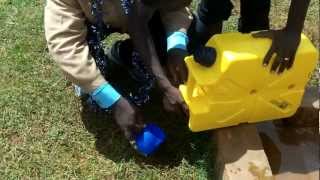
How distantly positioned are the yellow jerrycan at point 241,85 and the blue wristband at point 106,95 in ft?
0.94

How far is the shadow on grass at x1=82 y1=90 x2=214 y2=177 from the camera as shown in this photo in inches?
103

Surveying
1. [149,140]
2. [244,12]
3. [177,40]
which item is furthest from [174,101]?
[244,12]

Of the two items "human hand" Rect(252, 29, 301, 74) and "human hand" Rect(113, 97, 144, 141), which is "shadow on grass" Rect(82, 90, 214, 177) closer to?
"human hand" Rect(113, 97, 144, 141)

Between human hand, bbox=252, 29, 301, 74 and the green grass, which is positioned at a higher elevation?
human hand, bbox=252, 29, 301, 74

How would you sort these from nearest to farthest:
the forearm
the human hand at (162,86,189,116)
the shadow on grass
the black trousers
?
the forearm
the human hand at (162,86,189,116)
the shadow on grass
the black trousers

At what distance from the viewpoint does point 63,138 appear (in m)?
2.71

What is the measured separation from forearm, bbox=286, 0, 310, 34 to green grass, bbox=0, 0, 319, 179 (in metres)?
0.65

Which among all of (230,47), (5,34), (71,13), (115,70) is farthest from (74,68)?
(5,34)

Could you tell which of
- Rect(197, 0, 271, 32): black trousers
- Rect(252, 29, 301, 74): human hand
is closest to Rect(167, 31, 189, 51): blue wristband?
Rect(197, 0, 271, 32): black trousers

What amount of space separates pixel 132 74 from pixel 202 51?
26.3 inches

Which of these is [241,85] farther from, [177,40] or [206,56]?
[177,40]

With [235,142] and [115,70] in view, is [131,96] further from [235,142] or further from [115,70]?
[235,142]

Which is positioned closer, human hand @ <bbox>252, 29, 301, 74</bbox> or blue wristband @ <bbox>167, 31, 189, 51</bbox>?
human hand @ <bbox>252, 29, 301, 74</bbox>

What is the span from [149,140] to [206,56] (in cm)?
46
